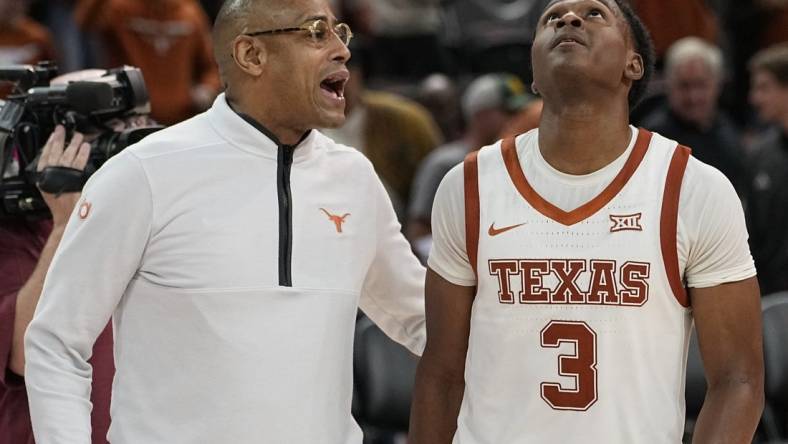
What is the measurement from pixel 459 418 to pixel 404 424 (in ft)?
8.34

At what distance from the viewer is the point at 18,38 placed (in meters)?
8.62

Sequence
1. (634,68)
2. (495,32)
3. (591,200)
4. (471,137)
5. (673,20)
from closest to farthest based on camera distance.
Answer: (591,200), (634,68), (471,137), (673,20), (495,32)

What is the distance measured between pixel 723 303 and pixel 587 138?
1.57 ft

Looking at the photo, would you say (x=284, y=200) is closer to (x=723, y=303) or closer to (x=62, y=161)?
(x=62, y=161)

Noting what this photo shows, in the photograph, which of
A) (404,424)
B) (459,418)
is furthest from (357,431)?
(404,424)

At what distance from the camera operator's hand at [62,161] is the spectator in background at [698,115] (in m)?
4.74

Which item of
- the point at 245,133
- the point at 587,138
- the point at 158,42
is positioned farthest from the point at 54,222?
the point at 158,42

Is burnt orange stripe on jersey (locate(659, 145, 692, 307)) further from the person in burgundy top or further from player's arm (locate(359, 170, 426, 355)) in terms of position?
the person in burgundy top

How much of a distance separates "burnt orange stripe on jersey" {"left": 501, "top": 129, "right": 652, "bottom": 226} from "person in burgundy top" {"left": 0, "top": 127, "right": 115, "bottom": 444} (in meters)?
1.13

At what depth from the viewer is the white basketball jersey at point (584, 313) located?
3.16 meters

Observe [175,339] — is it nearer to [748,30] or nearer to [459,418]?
[459,418]

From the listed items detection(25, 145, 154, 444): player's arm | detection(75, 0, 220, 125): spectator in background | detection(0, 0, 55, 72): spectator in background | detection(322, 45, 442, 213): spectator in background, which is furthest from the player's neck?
detection(0, 0, 55, 72): spectator in background

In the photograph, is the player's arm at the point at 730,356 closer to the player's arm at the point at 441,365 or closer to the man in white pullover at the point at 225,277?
the player's arm at the point at 441,365

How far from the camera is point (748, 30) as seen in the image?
9.98m
